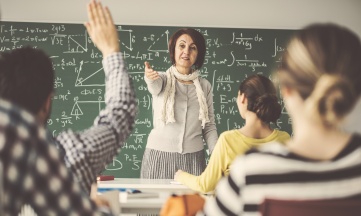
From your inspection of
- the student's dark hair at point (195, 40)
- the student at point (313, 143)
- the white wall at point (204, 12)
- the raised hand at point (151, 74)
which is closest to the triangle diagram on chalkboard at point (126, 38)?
the white wall at point (204, 12)

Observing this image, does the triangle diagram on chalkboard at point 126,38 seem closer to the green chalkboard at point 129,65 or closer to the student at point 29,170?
the green chalkboard at point 129,65

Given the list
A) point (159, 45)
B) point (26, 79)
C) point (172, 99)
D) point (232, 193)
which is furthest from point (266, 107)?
point (159, 45)

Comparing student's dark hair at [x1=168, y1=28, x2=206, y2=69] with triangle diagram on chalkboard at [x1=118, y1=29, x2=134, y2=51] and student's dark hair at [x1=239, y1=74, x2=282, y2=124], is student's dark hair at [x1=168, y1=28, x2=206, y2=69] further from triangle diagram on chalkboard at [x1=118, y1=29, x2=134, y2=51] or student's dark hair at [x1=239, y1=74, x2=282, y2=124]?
triangle diagram on chalkboard at [x1=118, y1=29, x2=134, y2=51]

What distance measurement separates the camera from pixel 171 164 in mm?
3451

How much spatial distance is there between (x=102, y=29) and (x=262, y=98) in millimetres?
1492

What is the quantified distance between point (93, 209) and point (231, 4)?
4.65m

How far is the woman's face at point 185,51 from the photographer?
11.5ft

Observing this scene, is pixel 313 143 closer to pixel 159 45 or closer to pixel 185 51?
pixel 185 51

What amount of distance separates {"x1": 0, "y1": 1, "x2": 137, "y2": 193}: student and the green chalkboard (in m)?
3.40

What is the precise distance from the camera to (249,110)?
8.18 ft

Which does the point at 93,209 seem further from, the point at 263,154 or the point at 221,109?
the point at 221,109

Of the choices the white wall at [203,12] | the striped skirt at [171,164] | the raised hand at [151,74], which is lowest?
the striped skirt at [171,164]

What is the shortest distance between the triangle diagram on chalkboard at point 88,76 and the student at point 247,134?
248 cm

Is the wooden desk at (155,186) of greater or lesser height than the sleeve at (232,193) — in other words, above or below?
below
